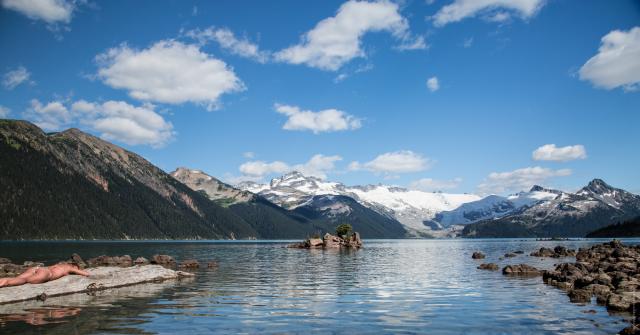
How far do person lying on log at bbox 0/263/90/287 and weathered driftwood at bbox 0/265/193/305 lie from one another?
608 mm

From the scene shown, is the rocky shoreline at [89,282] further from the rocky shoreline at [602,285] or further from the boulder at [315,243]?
the boulder at [315,243]

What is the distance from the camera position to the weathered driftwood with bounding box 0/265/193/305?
33.1 meters

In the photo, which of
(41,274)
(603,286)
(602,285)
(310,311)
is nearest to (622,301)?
(603,286)

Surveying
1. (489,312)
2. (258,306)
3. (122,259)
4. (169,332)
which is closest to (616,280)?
(489,312)

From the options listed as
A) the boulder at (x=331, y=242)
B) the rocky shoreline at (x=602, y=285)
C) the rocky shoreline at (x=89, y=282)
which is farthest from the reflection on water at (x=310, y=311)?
the boulder at (x=331, y=242)

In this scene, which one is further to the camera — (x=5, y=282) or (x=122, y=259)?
(x=122, y=259)

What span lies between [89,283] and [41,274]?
12.0ft

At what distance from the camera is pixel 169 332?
2356 cm

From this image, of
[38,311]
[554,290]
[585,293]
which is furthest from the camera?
[554,290]

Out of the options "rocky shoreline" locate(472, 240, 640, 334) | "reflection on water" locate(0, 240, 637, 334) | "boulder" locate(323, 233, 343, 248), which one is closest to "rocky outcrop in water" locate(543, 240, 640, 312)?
"rocky shoreline" locate(472, 240, 640, 334)

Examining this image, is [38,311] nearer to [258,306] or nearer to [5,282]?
[5,282]

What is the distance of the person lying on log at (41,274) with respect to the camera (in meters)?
35.1

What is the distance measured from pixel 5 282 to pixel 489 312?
33.8m

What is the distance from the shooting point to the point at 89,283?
130 ft
